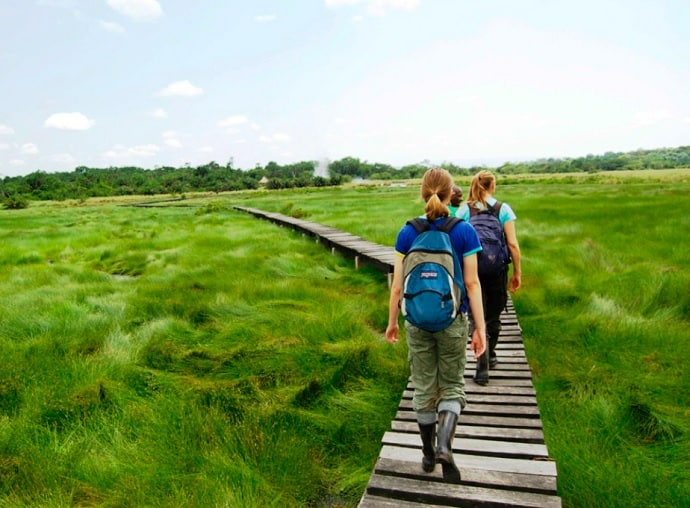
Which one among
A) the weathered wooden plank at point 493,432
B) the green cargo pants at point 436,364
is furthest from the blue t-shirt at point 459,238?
Answer: the weathered wooden plank at point 493,432

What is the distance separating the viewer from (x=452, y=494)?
8.01ft

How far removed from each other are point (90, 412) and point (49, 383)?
79 cm

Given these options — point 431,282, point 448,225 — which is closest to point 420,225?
point 448,225

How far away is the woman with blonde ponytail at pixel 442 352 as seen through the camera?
8.38 ft

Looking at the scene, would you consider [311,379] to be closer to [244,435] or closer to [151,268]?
[244,435]

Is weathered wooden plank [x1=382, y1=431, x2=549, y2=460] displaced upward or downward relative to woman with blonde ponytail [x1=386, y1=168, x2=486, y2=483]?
downward

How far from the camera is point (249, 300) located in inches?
289

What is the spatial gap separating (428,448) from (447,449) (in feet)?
0.49

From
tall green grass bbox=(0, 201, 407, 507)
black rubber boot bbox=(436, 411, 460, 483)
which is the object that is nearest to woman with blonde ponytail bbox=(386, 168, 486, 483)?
black rubber boot bbox=(436, 411, 460, 483)

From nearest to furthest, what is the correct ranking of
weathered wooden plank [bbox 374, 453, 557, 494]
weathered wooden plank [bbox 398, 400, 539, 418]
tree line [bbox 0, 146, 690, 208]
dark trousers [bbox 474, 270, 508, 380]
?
1. weathered wooden plank [bbox 374, 453, 557, 494]
2. weathered wooden plank [bbox 398, 400, 539, 418]
3. dark trousers [bbox 474, 270, 508, 380]
4. tree line [bbox 0, 146, 690, 208]

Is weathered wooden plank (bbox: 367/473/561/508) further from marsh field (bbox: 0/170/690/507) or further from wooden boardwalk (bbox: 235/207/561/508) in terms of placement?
marsh field (bbox: 0/170/690/507)

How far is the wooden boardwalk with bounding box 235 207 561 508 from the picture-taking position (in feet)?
7.98

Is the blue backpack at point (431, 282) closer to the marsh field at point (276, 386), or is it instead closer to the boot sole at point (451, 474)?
the marsh field at point (276, 386)

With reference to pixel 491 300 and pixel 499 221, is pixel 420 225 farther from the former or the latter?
pixel 491 300
